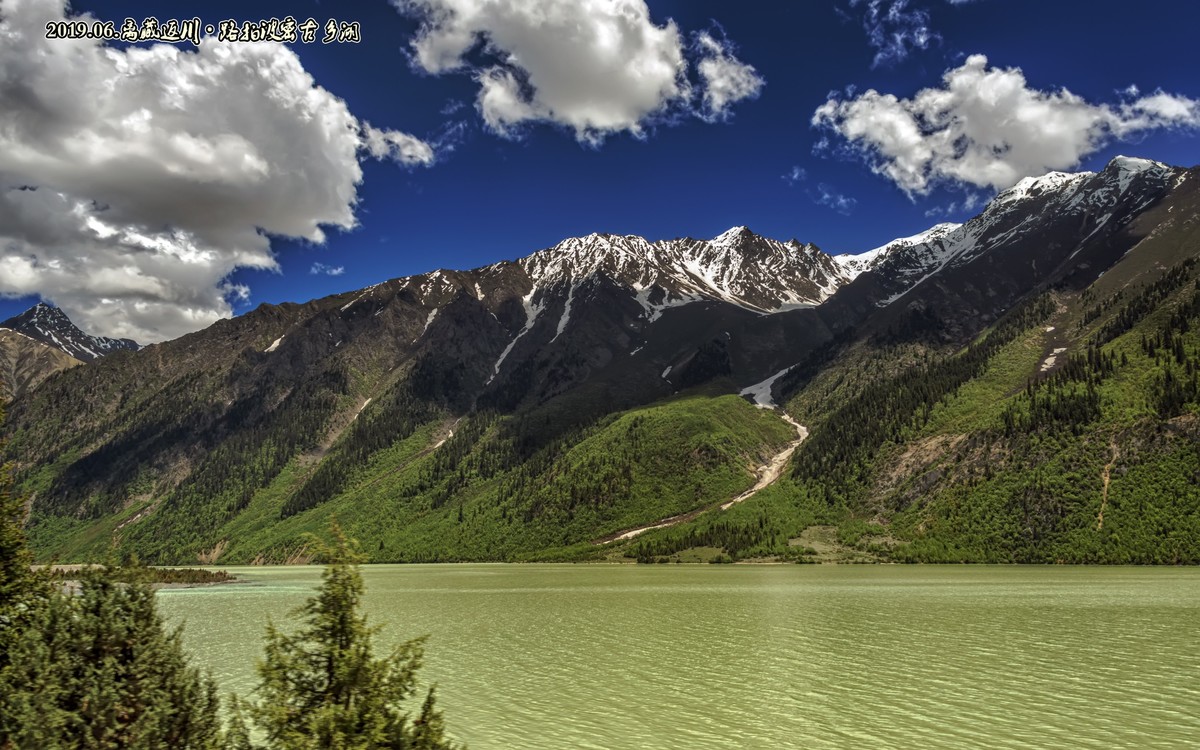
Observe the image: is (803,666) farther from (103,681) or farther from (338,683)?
(103,681)

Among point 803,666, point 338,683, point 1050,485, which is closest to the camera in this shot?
point 338,683

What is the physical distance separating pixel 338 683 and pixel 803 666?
34841mm

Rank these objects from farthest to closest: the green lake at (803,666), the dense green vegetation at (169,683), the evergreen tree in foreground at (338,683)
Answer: the green lake at (803,666), the dense green vegetation at (169,683), the evergreen tree in foreground at (338,683)

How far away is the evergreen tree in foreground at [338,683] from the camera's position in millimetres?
12250

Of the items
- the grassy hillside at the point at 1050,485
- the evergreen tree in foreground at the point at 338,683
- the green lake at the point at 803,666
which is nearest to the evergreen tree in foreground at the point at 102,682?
the evergreen tree in foreground at the point at 338,683

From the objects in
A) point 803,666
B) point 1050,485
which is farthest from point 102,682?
point 1050,485

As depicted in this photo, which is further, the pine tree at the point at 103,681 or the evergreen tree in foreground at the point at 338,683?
the pine tree at the point at 103,681

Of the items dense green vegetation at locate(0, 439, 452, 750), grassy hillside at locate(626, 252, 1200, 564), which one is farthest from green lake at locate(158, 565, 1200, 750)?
grassy hillside at locate(626, 252, 1200, 564)

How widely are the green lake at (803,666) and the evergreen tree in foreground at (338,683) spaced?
15.6m

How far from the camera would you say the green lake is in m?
27.5

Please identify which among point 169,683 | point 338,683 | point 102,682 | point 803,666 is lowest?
point 803,666

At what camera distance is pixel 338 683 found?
12.5 metres

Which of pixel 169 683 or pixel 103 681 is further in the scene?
pixel 169 683

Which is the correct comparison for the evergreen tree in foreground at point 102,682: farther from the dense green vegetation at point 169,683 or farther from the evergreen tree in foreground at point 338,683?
the evergreen tree in foreground at point 338,683
